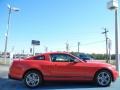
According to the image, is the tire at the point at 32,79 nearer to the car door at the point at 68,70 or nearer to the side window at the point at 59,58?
the car door at the point at 68,70

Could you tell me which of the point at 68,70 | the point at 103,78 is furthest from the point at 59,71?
the point at 103,78

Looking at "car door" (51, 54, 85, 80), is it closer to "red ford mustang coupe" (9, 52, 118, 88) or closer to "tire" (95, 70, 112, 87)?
"red ford mustang coupe" (9, 52, 118, 88)

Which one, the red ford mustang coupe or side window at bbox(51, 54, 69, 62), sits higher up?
side window at bbox(51, 54, 69, 62)

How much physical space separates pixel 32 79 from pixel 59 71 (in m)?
1.10

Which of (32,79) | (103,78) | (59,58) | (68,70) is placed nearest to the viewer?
(32,79)

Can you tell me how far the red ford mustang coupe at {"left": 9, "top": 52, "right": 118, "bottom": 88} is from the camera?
11.2 metres

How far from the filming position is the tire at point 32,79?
36.8ft

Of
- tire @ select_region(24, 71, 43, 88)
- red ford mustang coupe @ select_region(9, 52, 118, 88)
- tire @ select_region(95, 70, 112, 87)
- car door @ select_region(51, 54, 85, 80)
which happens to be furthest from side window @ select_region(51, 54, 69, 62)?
tire @ select_region(95, 70, 112, 87)

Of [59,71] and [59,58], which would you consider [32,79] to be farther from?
[59,58]

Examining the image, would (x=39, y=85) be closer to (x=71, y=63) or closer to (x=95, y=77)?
(x=71, y=63)

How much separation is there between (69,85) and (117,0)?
768cm

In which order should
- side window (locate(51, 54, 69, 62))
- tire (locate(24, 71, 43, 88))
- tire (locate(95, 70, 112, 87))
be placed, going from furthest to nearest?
side window (locate(51, 54, 69, 62)) → tire (locate(95, 70, 112, 87)) → tire (locate(24, 71, 43, 88))

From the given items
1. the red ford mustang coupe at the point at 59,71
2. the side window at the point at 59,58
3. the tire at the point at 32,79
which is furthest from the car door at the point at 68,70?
the tire at the point at 32,79

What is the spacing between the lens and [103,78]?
37.4 ft
